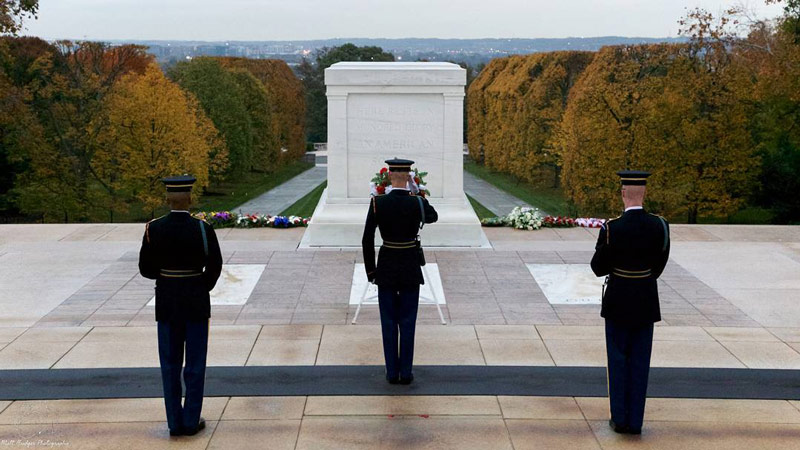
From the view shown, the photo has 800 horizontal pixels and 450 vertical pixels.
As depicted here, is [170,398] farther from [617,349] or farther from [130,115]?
[130,115]

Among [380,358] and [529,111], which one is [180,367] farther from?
[529,111]

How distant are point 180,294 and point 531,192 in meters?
42.5

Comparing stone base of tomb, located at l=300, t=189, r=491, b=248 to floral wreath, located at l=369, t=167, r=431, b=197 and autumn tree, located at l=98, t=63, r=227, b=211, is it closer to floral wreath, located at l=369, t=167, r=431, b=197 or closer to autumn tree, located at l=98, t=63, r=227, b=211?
floral wreath, located at l=369, t=167, r=431, b=197

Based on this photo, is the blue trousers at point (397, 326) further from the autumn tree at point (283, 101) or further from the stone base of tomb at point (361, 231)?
the autumn tree at point (283, 101)

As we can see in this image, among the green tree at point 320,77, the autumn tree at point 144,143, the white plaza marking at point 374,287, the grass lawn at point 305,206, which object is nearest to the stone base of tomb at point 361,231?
the white plaza marking at point 374,287

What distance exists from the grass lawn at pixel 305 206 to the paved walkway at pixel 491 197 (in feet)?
26.3

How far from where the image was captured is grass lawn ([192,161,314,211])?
41.0 m

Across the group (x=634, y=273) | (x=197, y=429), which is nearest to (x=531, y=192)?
(x=634, y=273)

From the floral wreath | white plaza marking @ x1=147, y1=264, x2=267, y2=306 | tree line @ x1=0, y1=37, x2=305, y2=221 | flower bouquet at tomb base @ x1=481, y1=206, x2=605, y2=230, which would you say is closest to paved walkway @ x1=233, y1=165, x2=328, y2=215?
tree line @ x1=0, y1=37, x2=305, y2=221

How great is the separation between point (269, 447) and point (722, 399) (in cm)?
326

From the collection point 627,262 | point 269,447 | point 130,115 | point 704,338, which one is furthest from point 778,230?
point 130,115

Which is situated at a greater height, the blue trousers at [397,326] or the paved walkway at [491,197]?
the blue trousers at [397,326]

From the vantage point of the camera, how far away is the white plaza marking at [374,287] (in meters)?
9.20

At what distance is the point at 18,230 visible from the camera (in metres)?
13.1
